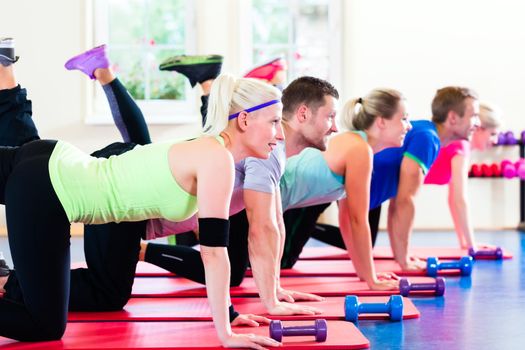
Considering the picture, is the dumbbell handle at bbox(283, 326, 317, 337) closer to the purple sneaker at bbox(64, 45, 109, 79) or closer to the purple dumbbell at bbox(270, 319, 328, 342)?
the purple dumbbell at bbox(270, 319, 328, 342)

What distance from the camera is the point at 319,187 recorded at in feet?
11.8

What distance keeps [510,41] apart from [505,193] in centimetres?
118

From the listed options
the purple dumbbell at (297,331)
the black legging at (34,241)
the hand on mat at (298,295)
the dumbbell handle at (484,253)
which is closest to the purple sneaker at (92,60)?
the hand on mat at (298,295)

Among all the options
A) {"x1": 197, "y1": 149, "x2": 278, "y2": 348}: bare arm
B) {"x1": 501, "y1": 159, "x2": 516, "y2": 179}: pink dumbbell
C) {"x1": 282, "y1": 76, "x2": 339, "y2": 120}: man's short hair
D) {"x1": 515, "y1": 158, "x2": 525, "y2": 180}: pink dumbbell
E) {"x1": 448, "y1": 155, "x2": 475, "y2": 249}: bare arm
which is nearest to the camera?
{"x1": 197, "y1": 149, "x2": 278, "y2": 348}: bare arm

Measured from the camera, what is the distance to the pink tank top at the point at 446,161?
484 centimetres

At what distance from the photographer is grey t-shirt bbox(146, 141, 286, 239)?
289 centimetres

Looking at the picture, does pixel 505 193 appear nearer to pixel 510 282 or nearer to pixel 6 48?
pixel 510 282

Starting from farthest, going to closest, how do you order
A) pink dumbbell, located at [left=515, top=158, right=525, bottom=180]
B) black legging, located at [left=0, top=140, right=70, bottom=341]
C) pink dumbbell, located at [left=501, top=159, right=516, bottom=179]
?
pink dumbbell, located at [left=501, top=159, right=516, bottom=179] < pink dumbbell, located at [left=515, top=158, right=525, bottom=180] < black legging, located at [left=0, top=140, right=70, bottom=341]

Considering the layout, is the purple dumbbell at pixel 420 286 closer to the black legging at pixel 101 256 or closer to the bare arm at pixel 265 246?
the bare arm at pixel 265 246

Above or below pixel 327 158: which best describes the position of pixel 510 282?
below

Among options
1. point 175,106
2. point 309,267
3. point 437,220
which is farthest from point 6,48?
point 437,220

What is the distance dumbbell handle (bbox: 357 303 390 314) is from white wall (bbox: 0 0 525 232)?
3694mm

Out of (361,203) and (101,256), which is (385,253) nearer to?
(361,203)

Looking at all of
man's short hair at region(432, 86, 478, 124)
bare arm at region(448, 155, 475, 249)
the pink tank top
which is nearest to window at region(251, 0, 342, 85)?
the pink tank top
